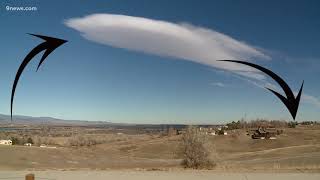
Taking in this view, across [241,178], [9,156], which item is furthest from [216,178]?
[9,156]

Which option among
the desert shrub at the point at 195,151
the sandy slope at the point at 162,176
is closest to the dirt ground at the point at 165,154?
the desert shrub at the point at 195,151

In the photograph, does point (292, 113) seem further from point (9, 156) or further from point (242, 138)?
point (242, 138)

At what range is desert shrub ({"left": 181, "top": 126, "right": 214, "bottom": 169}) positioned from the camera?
2903cm

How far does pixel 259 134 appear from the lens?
76.1 metres

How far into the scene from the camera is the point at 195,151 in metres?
29.4

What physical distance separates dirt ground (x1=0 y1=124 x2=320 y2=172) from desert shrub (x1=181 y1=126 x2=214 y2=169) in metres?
0.78

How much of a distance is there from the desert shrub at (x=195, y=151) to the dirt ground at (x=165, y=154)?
2.57 feet

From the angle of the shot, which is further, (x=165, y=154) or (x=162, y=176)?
(x=165, y=154)

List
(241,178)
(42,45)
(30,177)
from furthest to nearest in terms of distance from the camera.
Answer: (241,178)
(42,45)
(30,177)

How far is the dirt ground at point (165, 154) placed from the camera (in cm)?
3972

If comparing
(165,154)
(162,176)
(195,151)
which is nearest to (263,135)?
(165,154)

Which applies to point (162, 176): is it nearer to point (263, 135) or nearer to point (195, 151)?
point (195, 151)

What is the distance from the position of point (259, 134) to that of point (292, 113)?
6771 centimetres

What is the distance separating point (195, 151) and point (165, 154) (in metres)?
36.2
